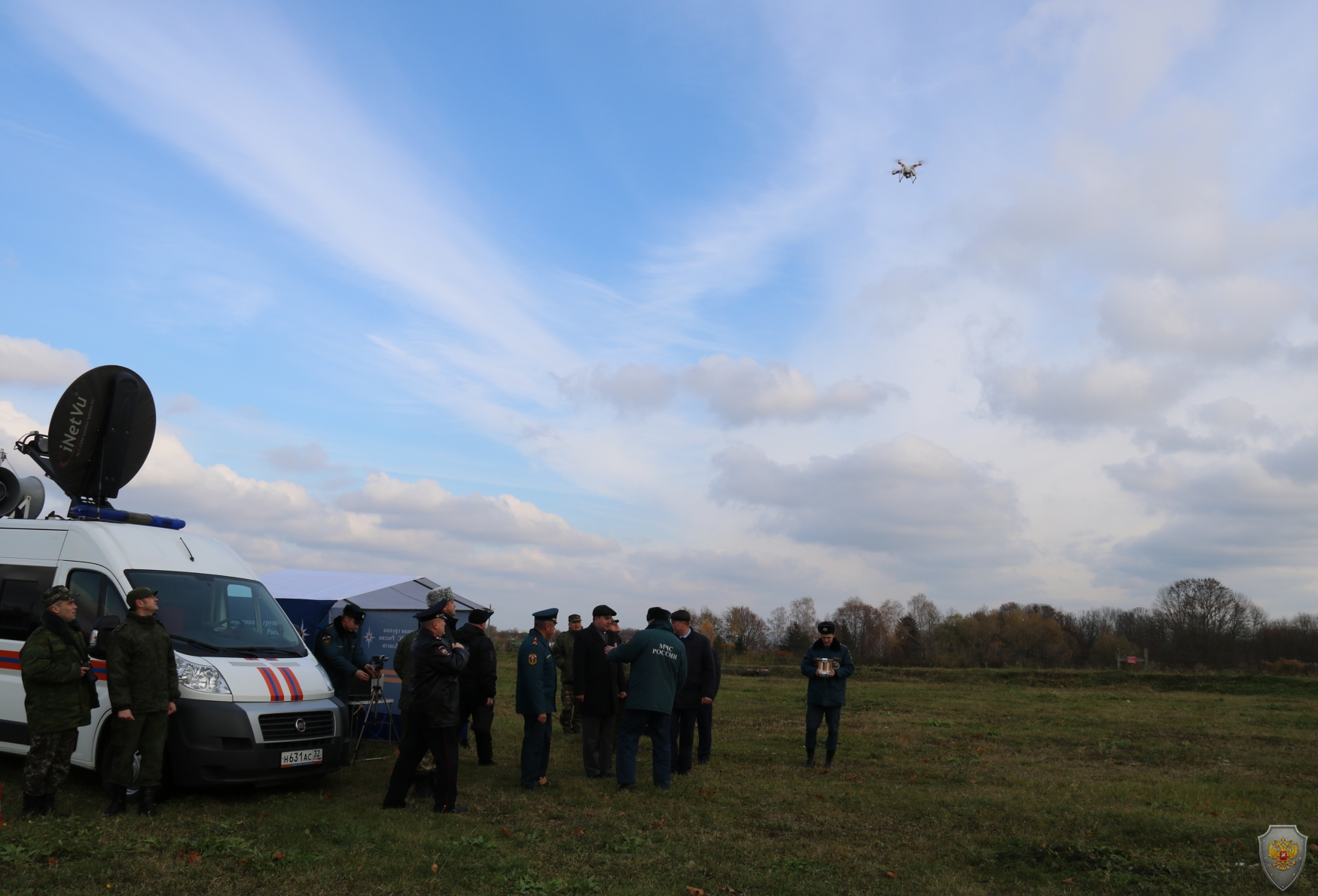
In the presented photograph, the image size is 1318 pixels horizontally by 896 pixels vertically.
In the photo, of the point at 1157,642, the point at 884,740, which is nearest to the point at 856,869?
the point at 884,740

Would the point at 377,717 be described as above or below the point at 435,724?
below

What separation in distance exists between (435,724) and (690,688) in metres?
4.10

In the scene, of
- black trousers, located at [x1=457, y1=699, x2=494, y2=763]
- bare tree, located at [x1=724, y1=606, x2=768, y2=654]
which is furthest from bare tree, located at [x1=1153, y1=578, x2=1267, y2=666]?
black trousers, located at [x1=457, y1=699, x2=494, y2=763]

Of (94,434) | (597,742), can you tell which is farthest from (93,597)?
(597,742)

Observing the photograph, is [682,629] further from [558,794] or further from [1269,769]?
[1269,769]

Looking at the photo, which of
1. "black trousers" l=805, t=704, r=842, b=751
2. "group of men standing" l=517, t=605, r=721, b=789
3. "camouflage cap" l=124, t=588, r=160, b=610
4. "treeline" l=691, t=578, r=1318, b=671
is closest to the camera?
"camouflage cap" l=124, t=588, r=160, b=610

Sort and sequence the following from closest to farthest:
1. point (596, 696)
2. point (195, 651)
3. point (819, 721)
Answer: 1. point (195, 651)
2. point (596, 696)
3. point (819, 721)

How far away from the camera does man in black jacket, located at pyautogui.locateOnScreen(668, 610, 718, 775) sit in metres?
11.0

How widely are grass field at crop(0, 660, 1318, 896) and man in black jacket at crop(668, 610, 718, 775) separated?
42 cm

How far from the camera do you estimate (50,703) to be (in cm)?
723

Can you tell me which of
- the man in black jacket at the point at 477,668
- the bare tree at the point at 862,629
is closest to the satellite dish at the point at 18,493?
the man in black jacket at the point at 477,668

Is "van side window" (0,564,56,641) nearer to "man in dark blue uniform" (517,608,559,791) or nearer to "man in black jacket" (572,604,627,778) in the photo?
"man in dark blue uniform" (517,608,559,791)

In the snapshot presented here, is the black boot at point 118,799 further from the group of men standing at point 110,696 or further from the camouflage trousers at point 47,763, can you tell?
the camouflage trousers at point 47,763

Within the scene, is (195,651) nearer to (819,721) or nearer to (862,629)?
→ (819,721)
